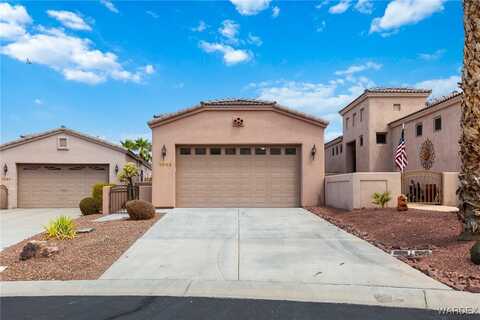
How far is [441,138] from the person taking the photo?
19.9 meters

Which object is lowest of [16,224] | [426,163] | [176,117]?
[16,224]

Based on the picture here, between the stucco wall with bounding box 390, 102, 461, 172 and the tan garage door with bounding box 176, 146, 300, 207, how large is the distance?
8.20 m

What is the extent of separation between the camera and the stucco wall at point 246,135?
16875 millimetres

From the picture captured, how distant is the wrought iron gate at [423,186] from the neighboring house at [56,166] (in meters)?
14.8

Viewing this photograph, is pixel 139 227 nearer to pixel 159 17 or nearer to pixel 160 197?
pixel 160 197

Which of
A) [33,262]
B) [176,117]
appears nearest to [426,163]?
[176,117]

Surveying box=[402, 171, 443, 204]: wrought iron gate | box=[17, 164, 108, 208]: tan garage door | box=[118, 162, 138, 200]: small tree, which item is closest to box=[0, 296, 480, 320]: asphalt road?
box=[402, 171, 443, 204]: wrought iron gate

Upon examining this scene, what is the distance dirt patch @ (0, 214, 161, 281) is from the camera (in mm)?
6535

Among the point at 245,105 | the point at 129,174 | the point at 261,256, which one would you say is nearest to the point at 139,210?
the point at 129,174

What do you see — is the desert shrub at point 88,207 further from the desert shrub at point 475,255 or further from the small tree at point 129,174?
the desert shrub at point 475,255

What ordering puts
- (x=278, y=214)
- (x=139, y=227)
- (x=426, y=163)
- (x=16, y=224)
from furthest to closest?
(x=426, y=163) < (x=278, y=214) < (x=16, y=224) < (x=139, y=227)

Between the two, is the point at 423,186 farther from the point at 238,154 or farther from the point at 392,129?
the point at 392,129

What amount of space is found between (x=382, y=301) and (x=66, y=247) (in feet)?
22.9

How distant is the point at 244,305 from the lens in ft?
16.4
